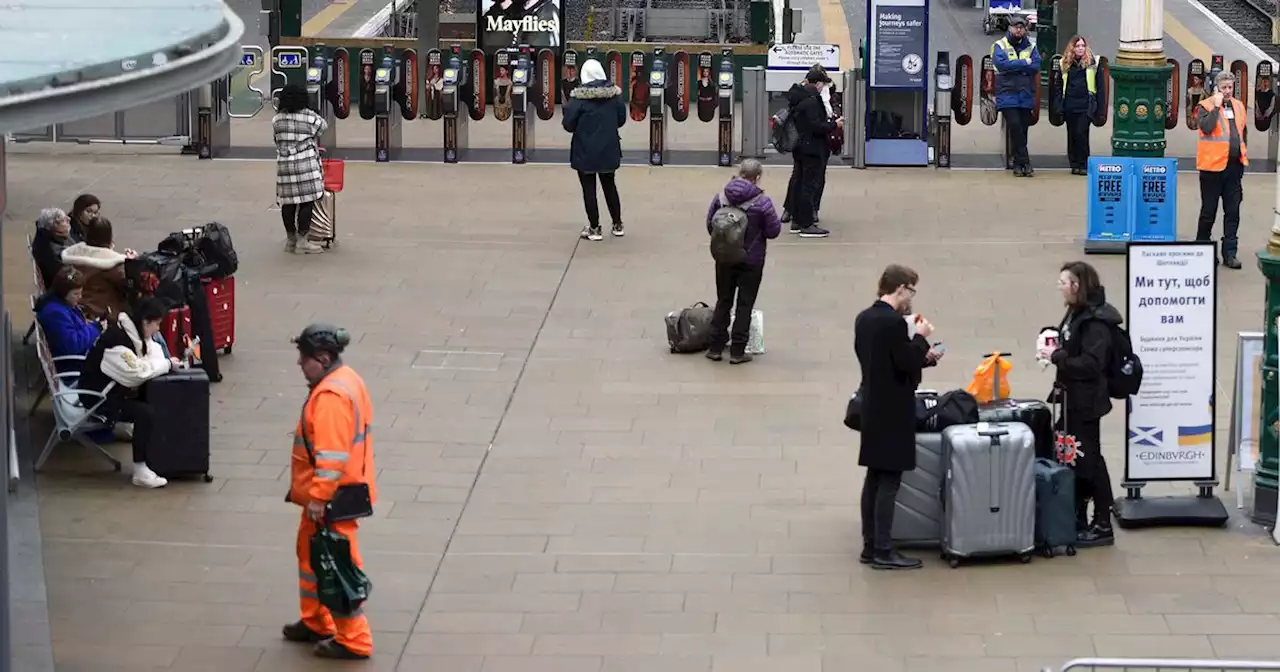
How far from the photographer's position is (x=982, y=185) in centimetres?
2069

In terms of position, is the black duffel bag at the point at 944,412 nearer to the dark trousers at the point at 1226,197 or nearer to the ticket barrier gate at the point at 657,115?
the dark trousers at the point at 1226,197

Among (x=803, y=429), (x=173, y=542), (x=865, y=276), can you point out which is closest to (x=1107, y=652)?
(x=803, y=429)

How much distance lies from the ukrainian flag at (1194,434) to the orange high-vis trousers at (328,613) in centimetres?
443

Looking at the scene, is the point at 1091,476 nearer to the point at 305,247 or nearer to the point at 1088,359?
the point at 1088,359

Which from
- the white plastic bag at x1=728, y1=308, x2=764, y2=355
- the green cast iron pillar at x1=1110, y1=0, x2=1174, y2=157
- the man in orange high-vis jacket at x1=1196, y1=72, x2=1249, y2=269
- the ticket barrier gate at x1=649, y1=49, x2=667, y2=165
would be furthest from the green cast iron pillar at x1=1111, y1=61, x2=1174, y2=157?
the ticket barrier gate at x1=649, y1=49, x2=667, y2=165

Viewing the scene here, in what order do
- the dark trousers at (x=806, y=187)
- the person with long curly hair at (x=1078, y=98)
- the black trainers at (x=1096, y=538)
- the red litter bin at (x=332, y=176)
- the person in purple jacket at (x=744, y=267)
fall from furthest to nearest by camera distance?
the person with long curly hair at (x=1078, y=98) < the dark trousers at (x=806, y=187) < the red litter bin at (x=332, y=176) < the person in purple jacket at (x=744, y=267) < the black trainers at (x=1096, y=538)

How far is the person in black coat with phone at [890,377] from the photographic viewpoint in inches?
398

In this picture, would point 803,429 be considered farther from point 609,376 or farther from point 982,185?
point 982,185

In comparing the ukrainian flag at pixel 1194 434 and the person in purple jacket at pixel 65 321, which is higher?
the person in purple jacket at pixel 65 321

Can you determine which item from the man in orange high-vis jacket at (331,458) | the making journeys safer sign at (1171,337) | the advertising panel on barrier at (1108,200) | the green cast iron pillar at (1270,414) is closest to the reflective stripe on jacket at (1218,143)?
the advertising panel on barrier at (1108,200)

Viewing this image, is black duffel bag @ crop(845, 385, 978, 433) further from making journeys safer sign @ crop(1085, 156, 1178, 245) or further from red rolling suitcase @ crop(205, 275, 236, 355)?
making journeys safer sign @ crop(1085, 156, 1178, 245)

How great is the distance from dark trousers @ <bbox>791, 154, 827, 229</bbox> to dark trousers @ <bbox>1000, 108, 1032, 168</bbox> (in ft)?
11.0

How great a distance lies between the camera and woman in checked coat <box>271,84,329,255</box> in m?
16.8

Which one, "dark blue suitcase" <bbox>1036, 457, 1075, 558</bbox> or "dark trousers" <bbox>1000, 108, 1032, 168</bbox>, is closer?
"dark blue suitcase" <bbox>1036, 457, 1075, 558</bbox>
